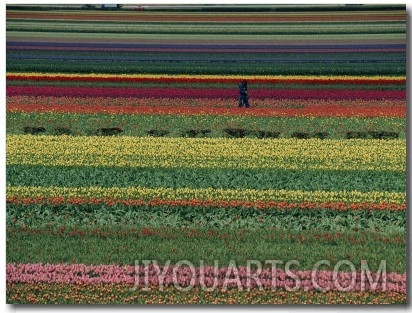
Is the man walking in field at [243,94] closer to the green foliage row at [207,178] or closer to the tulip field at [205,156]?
the tulip field at [205,156]

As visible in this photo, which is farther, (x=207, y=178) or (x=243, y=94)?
(x=243, y=94)

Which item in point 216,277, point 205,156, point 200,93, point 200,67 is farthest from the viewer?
point 200,93

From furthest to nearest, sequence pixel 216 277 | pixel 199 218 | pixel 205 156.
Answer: pixel 205 156 < pixel 199 218 < pixel 216 277

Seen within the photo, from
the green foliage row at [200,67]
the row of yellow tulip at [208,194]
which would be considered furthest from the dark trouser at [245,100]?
the row of yellow tulip at [208,194]

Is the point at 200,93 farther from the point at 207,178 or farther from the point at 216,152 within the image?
the point at 207,178

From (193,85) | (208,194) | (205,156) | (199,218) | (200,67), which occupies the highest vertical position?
(200,67)

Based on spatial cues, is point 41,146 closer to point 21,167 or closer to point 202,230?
point 21,167

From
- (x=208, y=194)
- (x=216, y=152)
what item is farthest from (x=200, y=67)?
(x=208, y=194)
